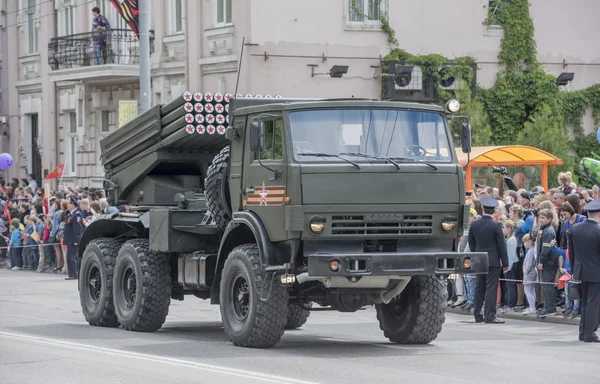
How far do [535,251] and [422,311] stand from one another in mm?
4736

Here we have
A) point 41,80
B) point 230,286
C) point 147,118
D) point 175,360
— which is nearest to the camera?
point 175,360

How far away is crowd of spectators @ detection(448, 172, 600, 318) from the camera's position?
1878cm

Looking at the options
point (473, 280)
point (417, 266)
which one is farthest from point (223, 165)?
point (473, 280)

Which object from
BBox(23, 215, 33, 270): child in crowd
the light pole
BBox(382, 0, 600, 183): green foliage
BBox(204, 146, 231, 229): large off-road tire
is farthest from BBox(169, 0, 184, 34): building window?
BBox(204, 146, 231, 229): large off-road tire

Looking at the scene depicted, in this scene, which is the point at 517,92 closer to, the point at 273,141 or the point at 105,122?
the point at 105,122

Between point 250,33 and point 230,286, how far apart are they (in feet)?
61.3

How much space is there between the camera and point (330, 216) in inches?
553

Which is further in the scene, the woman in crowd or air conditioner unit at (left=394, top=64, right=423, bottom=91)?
air conditioner unit at (left=394, top=64, right=423, bottom=91)

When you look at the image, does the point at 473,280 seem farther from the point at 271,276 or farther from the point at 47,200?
the point at 47,200

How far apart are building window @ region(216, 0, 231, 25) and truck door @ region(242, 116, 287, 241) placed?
1968 centimetres

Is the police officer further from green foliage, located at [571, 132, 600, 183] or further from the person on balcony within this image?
green foliage, located at [571, 132, 600, 183]

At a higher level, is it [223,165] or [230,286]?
[223,165]

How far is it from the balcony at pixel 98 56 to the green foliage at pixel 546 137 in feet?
36.5

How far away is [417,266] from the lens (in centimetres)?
1409
